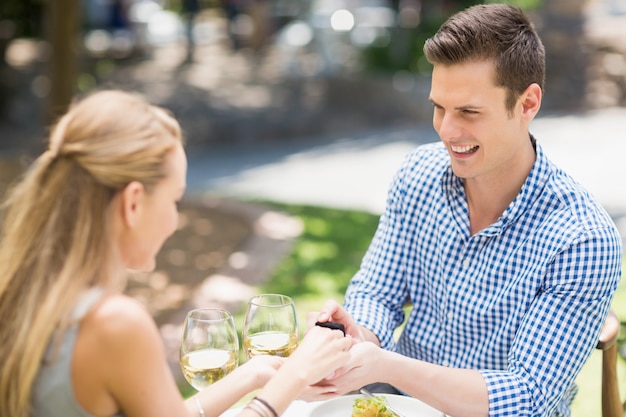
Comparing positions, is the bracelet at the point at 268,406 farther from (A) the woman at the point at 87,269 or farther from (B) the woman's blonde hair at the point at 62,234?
(B) the woman's blonde hair at the point at 62,234

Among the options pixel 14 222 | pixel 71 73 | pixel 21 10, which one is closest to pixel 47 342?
pixel 14 222

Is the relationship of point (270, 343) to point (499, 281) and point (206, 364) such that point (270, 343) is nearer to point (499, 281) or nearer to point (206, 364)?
point (206, 364)

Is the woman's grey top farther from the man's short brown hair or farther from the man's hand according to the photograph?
the man's short brown hair

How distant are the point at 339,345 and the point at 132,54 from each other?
1600 cm

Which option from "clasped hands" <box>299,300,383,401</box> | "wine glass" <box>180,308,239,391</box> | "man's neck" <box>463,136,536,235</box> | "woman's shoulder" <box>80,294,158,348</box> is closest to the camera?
"woman's shoulder" <box>80,294,158,348</box>

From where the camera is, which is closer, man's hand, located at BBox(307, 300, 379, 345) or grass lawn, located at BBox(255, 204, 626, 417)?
man's hand, located at BBox(307, 300, 379, 345)

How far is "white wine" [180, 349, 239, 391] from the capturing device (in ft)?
6.98

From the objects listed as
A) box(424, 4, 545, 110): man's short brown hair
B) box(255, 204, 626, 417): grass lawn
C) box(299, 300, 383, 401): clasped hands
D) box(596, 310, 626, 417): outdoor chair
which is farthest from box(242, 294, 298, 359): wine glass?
box(255, 204, 626, 417): grass lawn

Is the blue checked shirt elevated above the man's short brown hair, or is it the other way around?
the man's short brown hair

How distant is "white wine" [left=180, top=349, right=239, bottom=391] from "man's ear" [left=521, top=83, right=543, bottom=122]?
1211 mm

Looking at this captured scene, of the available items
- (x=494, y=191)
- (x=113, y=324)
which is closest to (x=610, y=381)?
(x=494, y=191)

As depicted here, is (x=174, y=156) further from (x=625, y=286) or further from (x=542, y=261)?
(x=625, y=286)

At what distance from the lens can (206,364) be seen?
83.9 inches

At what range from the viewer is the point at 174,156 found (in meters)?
1.92
